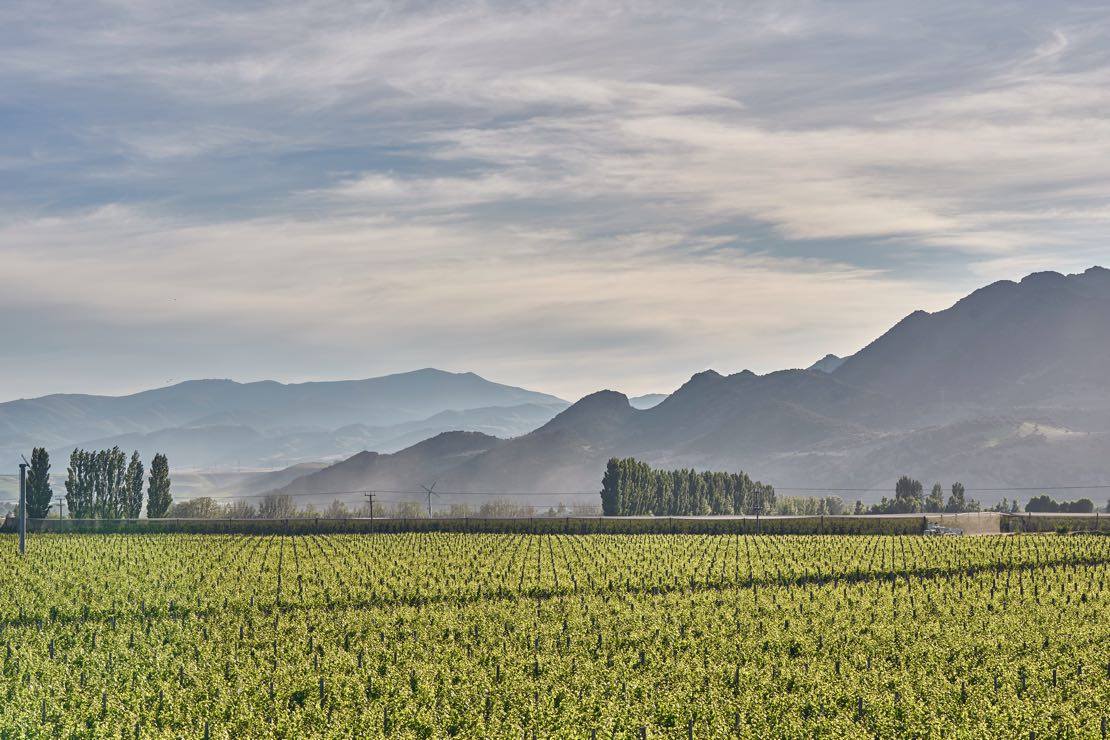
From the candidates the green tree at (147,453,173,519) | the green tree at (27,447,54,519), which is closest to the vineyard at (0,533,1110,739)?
the green tree at (27,447,54,519)

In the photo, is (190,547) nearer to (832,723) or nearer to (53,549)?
(53,549)

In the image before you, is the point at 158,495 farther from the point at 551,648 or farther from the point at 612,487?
the point at 551,648

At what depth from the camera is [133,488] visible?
175875mm

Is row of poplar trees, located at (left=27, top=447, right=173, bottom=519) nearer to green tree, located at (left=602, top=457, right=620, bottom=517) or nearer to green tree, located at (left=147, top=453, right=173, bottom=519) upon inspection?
green tree, located at (left=147, top=453, right=173, bottom=519)

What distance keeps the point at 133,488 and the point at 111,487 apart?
3255mm

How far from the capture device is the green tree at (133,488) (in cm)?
16938

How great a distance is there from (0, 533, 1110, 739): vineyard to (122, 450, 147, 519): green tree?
90.0 meters

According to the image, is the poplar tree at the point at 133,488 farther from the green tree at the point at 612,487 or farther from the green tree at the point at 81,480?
the green tree at the point at 612,487

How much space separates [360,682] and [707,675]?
39.8ft

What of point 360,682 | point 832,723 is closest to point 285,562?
point 360,682

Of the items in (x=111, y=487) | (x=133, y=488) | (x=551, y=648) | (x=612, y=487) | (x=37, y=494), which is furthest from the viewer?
(x=612, y=487)

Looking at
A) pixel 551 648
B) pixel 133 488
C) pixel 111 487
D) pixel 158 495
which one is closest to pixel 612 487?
pixel 158 495

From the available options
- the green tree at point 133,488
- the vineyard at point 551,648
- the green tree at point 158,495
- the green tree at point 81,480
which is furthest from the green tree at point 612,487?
the vineyard at point 551,648

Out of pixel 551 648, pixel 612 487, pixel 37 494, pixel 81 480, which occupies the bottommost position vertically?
pixel 551 648
